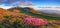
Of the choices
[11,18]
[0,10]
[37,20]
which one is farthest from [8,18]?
[37,20]

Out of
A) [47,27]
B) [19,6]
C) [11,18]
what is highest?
[19,6]

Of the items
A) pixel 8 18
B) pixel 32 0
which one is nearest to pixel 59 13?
pixel 32 0

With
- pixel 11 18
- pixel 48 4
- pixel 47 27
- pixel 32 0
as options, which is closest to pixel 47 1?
pixel 48 4

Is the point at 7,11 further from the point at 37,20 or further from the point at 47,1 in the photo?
the point at 47,1

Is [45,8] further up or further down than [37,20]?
further up

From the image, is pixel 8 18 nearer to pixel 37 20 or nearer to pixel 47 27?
pixel 37 20

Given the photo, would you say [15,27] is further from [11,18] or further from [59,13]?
[59,13]

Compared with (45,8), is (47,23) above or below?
below
